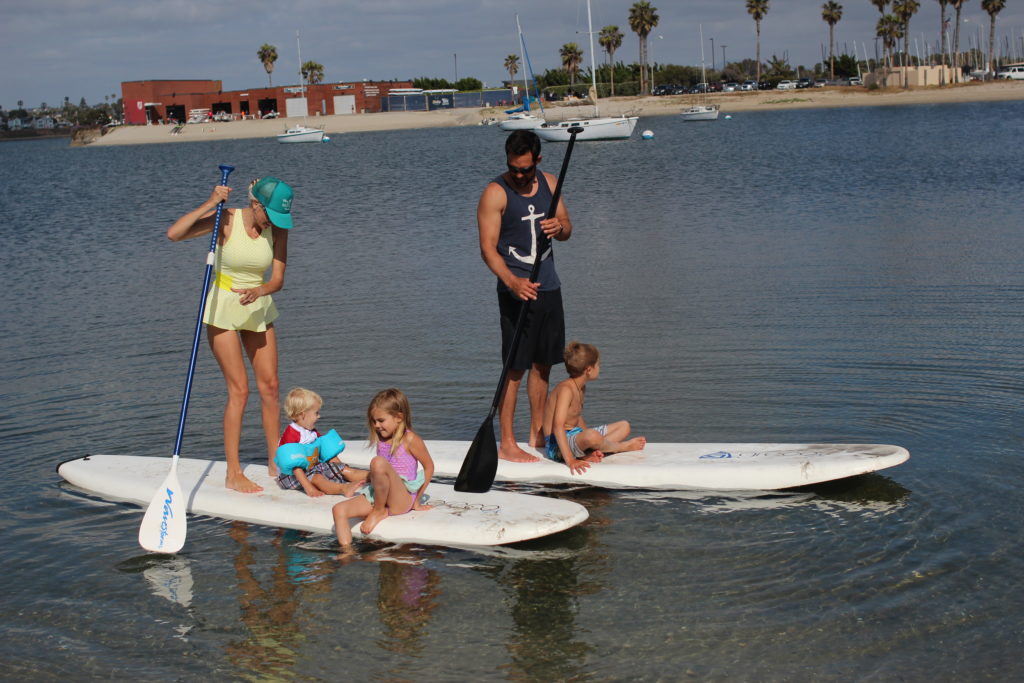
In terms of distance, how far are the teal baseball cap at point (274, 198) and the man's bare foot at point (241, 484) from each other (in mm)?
1732

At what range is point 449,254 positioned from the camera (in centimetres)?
1830

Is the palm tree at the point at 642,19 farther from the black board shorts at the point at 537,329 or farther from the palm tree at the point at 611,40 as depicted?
the black board shorts at the point at 537,329

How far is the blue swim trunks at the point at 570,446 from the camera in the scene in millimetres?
7301

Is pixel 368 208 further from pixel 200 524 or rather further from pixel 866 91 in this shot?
pixel 866 91

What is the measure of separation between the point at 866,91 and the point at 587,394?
111337mm

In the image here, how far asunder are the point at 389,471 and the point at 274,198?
182 cm

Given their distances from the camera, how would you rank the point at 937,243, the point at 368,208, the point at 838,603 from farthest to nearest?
the point at 368,208, the point at 937,243, the point at 838,603

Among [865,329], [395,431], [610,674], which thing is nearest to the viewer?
[610,674]

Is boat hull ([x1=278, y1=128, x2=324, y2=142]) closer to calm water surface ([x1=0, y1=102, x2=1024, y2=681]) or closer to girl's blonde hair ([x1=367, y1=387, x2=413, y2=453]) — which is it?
calm water surface ([x1=0, y1=102, x2=1024, y2=681])

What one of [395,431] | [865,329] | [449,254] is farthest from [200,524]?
[449,254]

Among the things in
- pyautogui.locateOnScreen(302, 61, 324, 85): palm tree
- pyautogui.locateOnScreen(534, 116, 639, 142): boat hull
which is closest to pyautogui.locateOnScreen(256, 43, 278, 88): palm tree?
pyautogui.locateOnScreen(302, 61, 324, 85): palm tree

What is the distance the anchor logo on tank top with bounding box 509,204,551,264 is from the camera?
7078 millimetres

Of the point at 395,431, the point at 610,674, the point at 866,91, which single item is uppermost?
A: the point at 866,91

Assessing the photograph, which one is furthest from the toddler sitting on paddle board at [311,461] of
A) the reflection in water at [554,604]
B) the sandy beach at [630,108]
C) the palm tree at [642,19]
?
the palm tree at [642,19]
